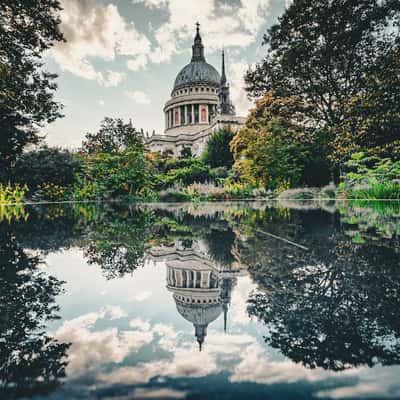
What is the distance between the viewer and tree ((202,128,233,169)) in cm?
2915

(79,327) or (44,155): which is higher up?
(44,155)

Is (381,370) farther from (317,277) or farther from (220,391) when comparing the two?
(317,277)

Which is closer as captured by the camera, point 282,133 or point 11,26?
point 11,26

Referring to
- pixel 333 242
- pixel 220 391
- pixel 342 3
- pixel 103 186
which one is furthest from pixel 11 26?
pixel 342 3

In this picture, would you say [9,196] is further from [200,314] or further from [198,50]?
[198,50]

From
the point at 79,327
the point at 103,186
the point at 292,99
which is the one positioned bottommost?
the point at 79,327

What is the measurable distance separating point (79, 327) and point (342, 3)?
51.7 feet

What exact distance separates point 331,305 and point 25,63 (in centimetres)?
1303

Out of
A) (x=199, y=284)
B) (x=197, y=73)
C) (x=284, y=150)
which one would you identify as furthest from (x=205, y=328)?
Answer: (x=197, y=73)

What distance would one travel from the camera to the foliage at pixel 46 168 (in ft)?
49.4

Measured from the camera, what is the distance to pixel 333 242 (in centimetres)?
200

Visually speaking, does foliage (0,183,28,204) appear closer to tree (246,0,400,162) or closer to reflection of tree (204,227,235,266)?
reflection of tree (204,227,235,266)

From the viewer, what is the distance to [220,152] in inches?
1163

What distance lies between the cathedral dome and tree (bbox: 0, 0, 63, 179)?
51.4m
